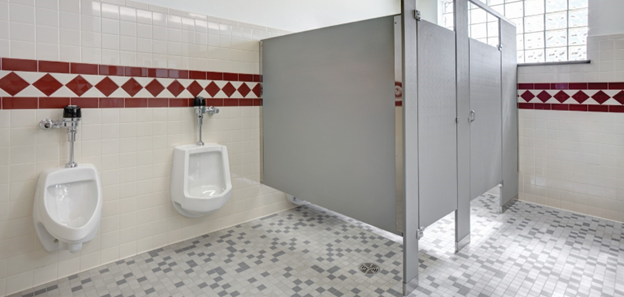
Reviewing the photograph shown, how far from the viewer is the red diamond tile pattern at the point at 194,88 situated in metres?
2.49

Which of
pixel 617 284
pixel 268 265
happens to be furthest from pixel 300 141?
pixel 617 284

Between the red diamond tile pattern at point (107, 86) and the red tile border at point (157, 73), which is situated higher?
the red tile border at point (157, 73)

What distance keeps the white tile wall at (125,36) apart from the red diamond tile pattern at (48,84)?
0.37ft

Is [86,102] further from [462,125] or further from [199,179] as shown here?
Answer: [462,125]

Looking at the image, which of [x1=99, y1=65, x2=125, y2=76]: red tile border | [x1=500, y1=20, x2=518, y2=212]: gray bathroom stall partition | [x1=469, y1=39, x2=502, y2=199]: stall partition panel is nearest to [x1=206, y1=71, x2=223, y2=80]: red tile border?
[x1=99, y1=65, x2=125, y2=76]: red tile border

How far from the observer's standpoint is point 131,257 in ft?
7.55

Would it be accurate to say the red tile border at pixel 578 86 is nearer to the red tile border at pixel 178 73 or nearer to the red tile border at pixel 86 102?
the red tile border at pixel 178 73

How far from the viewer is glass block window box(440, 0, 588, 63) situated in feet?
10.2

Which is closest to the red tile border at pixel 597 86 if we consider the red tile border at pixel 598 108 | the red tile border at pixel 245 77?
the red tile border at pixel 598 108

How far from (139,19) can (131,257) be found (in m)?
1.59

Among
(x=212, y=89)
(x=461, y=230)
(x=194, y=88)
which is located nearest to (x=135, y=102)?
(x=194, y=88)

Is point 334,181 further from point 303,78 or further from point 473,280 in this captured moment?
point 473,280

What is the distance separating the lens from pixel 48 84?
6.37 ft

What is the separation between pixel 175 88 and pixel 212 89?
28cm
